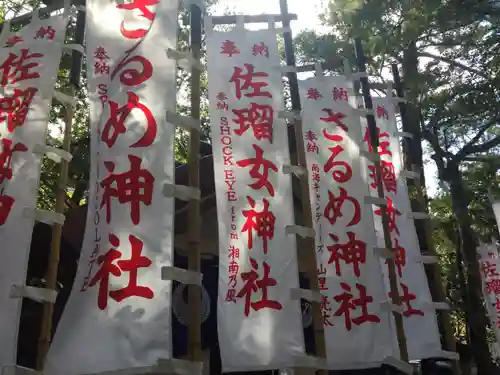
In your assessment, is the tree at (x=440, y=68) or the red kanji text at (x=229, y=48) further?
the tree at (x=440, y=68)

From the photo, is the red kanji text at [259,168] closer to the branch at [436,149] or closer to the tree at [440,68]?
the tree at [440,68]

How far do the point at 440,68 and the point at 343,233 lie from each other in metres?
8.18

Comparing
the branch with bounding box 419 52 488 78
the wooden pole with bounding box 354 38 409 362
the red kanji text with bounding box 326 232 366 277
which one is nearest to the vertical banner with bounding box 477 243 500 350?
the branch with bounding box 419 52 488 78

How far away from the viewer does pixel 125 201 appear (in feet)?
16.4

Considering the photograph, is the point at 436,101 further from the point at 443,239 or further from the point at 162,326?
the point at 162,326

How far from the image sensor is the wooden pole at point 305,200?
5.79 m

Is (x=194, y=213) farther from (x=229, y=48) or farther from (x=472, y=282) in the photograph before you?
(x=472, y=282)

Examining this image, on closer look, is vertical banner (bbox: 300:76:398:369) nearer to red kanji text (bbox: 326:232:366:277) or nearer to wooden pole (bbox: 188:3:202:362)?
red kanji text (bbox: 326:232:366:277)

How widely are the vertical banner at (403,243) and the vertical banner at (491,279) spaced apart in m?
6.19

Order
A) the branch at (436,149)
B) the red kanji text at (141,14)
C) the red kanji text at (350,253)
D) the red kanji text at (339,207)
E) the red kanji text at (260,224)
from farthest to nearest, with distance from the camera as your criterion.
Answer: the branch at (436,149) < the red kanji text at (339,207) < the red kanji text at (350,253) < the red kanji text at (260,224) < the red kanji text at (141,14)

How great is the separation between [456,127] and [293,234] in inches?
402

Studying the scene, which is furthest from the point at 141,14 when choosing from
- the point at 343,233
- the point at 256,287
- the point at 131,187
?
the point at 343,233

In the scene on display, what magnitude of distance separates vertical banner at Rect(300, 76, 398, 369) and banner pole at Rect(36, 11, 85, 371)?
304 cm

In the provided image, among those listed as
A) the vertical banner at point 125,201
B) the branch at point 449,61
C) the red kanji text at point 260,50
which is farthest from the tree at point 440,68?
the vertical banner at point 125,201
